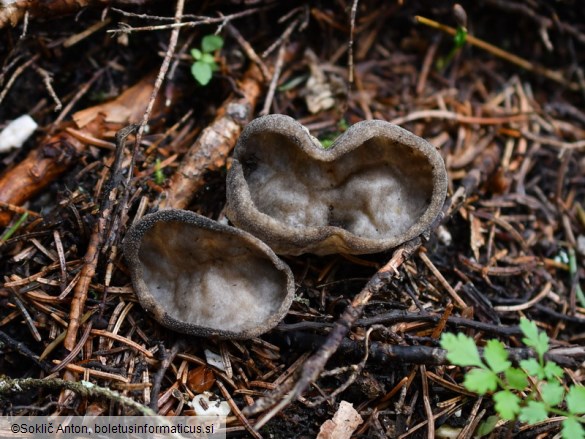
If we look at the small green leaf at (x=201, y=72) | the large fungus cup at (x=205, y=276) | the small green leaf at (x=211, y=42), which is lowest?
the large fungus cup at (x=205, y=276)

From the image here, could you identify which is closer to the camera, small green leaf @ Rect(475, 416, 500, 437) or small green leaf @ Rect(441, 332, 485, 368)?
small green leaf @ Rect(441, 332, 485, 368)

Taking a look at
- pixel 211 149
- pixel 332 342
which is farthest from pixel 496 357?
pixel 211 149

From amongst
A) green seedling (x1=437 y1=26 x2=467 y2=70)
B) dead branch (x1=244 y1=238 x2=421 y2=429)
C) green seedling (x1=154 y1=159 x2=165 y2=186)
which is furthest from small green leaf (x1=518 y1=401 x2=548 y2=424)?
green seedling (x1=437 y1=26 x2=467 y2=70)

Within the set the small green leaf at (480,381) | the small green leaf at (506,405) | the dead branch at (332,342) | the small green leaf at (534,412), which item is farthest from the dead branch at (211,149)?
the small green leaf at (534,412)

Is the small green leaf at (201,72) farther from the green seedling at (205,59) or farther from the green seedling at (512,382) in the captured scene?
the green seedling at (512,382)

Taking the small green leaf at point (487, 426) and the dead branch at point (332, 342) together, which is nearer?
the dead branch at point (332, 342)

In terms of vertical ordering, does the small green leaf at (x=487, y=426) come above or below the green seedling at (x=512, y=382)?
below

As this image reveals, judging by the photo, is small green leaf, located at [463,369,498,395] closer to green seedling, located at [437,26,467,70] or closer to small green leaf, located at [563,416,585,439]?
small green leaf, located at [563,416,585,439]

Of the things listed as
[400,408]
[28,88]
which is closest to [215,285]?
[400,408]
